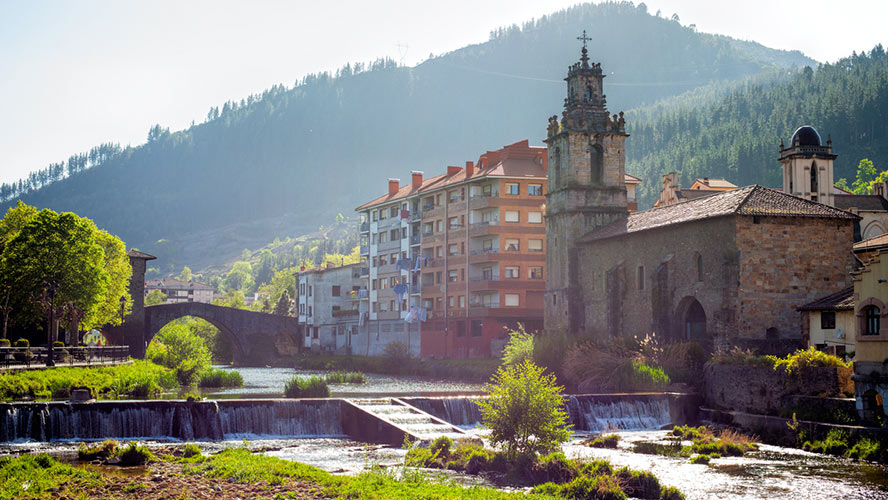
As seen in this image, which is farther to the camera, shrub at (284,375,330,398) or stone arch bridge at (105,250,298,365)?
stone arch bridge at (105,250,298,365)

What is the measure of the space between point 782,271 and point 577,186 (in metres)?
19.4

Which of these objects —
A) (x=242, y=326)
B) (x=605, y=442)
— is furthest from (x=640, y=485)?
(x=242, y=326)

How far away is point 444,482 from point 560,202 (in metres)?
42.2

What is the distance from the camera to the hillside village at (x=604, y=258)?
45.8 meters

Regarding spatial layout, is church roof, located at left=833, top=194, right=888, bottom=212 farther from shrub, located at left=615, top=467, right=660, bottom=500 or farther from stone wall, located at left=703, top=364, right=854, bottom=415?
shrub, located at left=615, top=467, right=660, bottom=500

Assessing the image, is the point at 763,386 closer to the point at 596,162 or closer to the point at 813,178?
the point at 596,162

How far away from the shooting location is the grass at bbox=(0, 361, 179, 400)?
38.3 m

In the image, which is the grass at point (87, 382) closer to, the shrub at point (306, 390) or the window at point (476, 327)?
the shrub at point (306, 390)

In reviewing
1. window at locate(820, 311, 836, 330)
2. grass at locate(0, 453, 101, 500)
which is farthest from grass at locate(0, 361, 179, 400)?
window at locate(820, 311, 836, 330)

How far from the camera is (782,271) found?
4606 centimetres

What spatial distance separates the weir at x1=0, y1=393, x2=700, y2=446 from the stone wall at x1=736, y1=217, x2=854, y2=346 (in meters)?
9.21

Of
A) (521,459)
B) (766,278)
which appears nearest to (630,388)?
(766,278)

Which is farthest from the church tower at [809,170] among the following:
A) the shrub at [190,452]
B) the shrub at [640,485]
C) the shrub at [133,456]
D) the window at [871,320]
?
the shrub at [133,456]

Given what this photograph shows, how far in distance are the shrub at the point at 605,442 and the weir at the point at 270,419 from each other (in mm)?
4553
